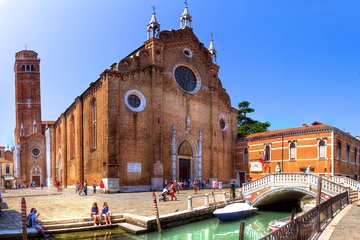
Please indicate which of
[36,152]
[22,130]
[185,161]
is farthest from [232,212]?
[22,130]

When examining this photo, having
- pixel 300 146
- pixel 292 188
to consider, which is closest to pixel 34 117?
pixel 300 146

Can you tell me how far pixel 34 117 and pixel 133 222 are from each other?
4886 cm

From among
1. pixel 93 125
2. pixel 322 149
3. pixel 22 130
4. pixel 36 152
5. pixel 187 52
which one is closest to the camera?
pixel 322 149

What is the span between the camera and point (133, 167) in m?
26.6

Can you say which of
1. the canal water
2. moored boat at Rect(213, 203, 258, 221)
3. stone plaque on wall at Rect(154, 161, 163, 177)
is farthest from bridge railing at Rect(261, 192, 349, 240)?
stone plaque on wall at Rect(154, 161, 163, 177)

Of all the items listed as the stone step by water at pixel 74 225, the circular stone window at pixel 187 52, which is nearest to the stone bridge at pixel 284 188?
the stone step by water at pixel 74 225

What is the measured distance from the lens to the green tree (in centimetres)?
5025

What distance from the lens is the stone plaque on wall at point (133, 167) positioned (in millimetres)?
26328

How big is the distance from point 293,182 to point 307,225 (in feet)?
38.6

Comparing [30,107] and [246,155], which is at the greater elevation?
[30,107]

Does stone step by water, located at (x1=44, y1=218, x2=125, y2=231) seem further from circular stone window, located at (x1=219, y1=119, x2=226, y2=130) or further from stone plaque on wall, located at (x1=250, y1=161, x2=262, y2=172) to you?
circular stone window, located at (x1=219, y1=119, x2=226, y2=130)

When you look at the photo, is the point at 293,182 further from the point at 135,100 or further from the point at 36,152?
the point at 36,152

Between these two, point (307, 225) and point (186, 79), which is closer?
point (307, 225)

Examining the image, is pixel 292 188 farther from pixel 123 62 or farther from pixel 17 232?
pixel 123 62
